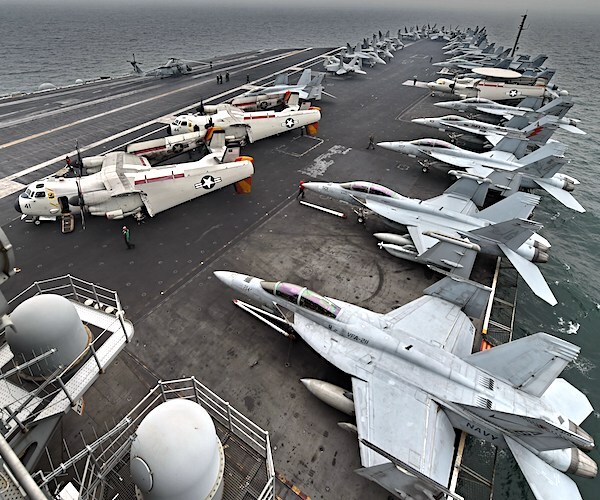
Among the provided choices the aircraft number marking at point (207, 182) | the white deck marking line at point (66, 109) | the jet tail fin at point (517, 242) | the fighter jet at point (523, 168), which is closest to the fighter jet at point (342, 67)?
the white deck marking line at point (66, 109)

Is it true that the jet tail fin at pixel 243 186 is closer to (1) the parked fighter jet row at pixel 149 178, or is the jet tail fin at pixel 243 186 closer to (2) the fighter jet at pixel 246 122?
(1) the parked fighter jet row at pixel 149 178

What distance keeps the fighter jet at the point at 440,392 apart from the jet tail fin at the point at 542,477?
35mm

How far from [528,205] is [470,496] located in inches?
700

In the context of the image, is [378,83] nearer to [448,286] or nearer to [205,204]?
[205,204]

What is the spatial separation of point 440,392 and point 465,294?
214 inches

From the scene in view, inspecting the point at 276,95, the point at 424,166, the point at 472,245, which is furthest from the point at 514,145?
the point at 276,95

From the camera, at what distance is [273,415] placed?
14680 millimetres

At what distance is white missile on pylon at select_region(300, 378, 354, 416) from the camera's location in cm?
1427

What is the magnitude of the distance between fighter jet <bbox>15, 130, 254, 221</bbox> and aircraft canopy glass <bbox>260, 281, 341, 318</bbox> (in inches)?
536

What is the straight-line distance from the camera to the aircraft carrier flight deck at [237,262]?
14633mm

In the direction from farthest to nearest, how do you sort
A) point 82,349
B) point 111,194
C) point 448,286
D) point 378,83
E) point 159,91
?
point 378,83, point 159,91, point 111,194, point 448,286, point 82,349

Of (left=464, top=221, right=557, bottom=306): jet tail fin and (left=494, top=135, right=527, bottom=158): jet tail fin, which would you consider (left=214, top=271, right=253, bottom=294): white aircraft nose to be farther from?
(left=494, top=135, right=527, bottom=158): jet tail fin

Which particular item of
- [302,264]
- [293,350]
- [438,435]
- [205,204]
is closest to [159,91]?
[205,204]

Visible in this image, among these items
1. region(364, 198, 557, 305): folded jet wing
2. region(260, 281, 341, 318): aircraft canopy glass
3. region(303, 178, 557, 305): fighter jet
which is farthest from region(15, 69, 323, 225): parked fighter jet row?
region(364, 198, 557, 305): folded jet wing
